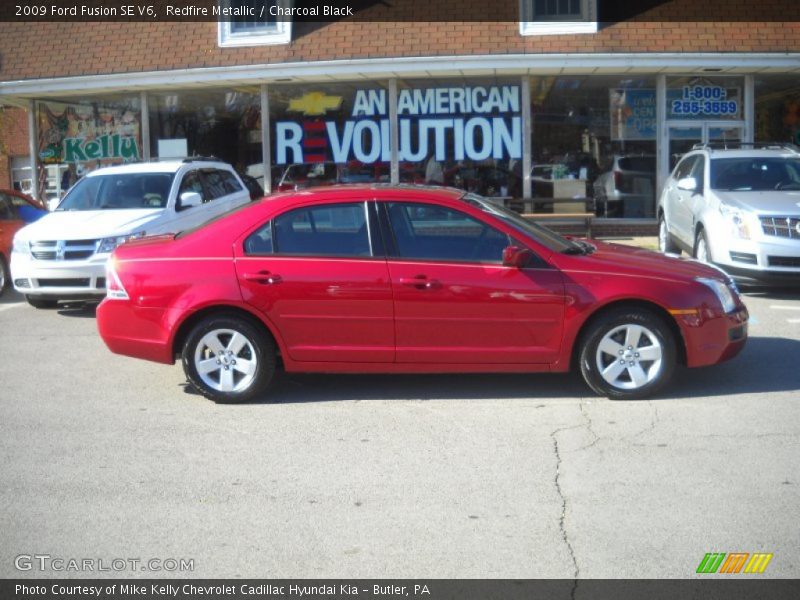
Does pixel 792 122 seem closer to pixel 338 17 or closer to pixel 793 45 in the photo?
pixel 793 45

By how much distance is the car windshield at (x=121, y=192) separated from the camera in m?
12.5

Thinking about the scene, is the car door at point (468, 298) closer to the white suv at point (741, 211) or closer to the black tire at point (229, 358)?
the black tire at point (229, 358)

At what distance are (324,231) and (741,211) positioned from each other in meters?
6.09

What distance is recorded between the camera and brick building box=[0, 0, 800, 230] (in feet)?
55.0

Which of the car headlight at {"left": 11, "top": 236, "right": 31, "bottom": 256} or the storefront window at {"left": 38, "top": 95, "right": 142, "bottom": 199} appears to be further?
the storefront window at {"left": 38, "top": 95, "right": 142, "bottom": 199}

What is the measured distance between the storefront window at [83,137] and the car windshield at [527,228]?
1300 cm

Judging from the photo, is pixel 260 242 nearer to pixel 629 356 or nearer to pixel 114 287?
pixel 114 287

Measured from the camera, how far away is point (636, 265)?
7352 mm

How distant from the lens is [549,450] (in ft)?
20.3

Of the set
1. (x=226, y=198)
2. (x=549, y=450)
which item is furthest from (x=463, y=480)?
(x=226, y=198)

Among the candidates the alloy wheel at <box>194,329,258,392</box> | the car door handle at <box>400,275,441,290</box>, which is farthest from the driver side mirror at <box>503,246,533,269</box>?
the alloy wheel at <box>194,329,258,392</box>

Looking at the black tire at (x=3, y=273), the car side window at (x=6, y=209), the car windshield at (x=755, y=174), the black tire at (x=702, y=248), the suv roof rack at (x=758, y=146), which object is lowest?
the black tire at (x=3, y=273)

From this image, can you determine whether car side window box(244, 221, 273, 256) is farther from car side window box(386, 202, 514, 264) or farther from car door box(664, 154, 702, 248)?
car door box(664, 154, 702, 248)

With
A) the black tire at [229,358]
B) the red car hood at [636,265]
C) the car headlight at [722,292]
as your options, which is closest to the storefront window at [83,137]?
the black tire at [229,358]
